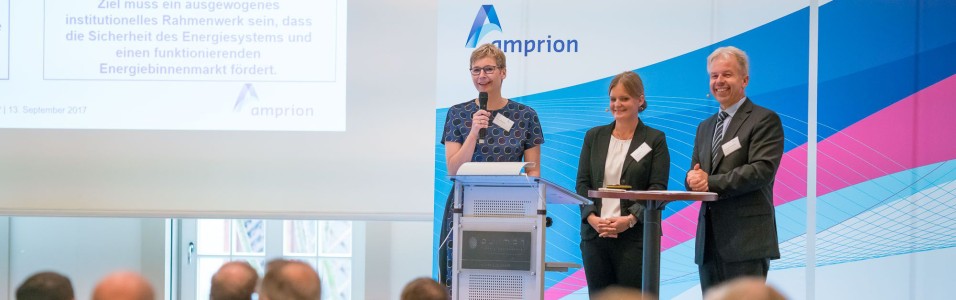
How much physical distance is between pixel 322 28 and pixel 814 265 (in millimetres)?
3105

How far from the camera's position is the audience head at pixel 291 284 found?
2076mm

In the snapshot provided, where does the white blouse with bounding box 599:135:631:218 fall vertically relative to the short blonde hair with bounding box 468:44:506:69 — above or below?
below

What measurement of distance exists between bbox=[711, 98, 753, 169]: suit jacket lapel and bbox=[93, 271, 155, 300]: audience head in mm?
2458

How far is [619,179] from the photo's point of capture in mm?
4234

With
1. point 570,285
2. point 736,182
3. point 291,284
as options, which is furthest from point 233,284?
point 570,285

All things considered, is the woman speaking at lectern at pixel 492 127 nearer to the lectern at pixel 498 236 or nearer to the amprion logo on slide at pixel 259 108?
the lectern at pixel 498 236

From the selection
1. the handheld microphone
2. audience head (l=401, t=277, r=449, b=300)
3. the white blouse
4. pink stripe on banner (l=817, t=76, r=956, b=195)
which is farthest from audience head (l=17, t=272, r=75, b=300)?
pink stripe on banner (l=817, t=76, r=956, b=195)

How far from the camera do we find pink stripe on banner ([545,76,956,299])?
17.0 ft

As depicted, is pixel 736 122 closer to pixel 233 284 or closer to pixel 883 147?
pixel 883 147

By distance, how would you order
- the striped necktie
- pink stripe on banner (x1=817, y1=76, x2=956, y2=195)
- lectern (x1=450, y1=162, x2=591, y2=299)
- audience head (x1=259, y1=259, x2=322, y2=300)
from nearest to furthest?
audience head (x1=259, y1=259, x2=322, y2=300) < lectern (x1=450, y1=162, x2=591, y2=299) < the striped necktie < pink stripe on banner (x1=817, y1=76, x2=956, y2=195)

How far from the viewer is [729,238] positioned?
12.3 ft

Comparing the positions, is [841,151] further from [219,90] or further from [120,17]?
[120,17]

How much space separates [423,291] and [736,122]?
2.18m

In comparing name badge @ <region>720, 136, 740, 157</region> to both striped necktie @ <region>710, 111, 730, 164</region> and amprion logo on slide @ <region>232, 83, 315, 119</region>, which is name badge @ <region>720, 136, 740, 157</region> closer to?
striped necktie @ <region>710, 111, 730, 164</region>
